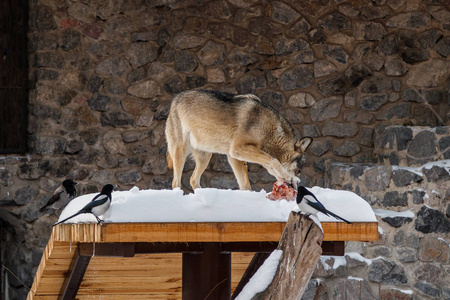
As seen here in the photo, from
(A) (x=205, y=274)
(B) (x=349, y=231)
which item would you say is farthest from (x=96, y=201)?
(B) (x=349, y=231)

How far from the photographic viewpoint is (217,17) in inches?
308

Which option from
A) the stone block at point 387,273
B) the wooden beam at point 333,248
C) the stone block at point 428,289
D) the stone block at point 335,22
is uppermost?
the stone block at point 335,22

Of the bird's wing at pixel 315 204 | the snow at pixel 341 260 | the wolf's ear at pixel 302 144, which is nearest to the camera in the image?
the bird's wing at pixel 315 204

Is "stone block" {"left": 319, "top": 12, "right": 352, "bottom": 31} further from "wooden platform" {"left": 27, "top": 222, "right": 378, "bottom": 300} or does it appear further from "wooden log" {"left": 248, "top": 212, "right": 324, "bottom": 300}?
"wooden log" {"left": 248, "top": 212, "right": 324, "bottom": 300}

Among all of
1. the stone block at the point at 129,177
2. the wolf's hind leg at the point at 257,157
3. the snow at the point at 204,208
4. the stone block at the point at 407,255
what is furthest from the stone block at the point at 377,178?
the snow at the point at 204,208

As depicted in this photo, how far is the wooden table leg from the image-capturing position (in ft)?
7.84

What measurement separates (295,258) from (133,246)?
51cm

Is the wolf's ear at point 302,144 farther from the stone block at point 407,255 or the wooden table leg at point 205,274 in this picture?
the wooden table leg at point 205,274

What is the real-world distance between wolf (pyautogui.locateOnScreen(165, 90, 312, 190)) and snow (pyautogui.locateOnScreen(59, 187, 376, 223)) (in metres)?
2.44

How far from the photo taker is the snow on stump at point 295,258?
82.0 inches

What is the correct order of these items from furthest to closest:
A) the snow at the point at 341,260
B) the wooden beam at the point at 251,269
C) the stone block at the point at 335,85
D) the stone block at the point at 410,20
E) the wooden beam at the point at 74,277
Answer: the stone block at the point at 335,85 < the stone block at the point at 410,20 < the snow at the point at 341,260 < the wooden beam at the point at 251,269 < the wooden beam at the point at 74,277

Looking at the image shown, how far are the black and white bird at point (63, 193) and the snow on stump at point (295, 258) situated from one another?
4.46 metres

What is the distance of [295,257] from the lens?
6.94 feet

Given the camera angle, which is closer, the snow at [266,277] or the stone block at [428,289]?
the snow at [266,277]
